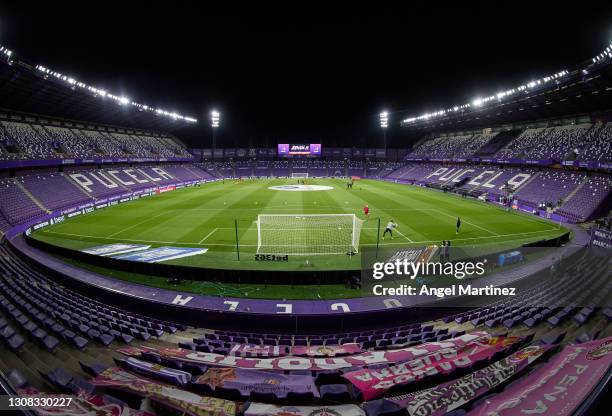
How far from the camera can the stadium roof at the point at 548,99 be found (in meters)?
34.5

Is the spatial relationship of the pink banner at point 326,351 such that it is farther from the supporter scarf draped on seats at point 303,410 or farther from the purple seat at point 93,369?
the purple seat at point 93,369

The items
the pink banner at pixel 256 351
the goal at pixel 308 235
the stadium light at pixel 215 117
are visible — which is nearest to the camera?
the pink banner at pixel 256 351

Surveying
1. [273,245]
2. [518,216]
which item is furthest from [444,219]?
[273,245]

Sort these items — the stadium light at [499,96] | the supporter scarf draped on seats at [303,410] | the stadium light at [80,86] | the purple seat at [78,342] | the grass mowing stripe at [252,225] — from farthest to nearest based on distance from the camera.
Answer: the stadium light at [499,96] → the stadium light at [80,86] → the grass mowing stripe at [252,225] → the purple seat at [78,342] → the supporter scarf draped on seats at [303,410]

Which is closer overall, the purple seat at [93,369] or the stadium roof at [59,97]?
the purple seat at [93,369]

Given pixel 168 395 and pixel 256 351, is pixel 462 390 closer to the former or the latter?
pixel 256 351

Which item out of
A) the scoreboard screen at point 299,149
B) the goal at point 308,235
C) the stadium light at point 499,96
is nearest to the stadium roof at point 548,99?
the stadium light at point 499,96

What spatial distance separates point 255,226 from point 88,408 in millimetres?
23864

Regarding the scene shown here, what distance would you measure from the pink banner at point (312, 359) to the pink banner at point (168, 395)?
1571 mm

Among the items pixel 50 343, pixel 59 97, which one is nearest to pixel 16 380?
pixel 50 343

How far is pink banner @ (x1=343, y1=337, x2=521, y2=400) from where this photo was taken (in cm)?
657

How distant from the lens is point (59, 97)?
4612 centimetres

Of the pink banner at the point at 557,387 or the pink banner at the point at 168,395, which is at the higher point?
the pink banner at the point at 557,387

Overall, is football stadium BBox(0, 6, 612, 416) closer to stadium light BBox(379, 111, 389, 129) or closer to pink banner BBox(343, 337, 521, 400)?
pink banner BBox(343, 337, 521, 400)
